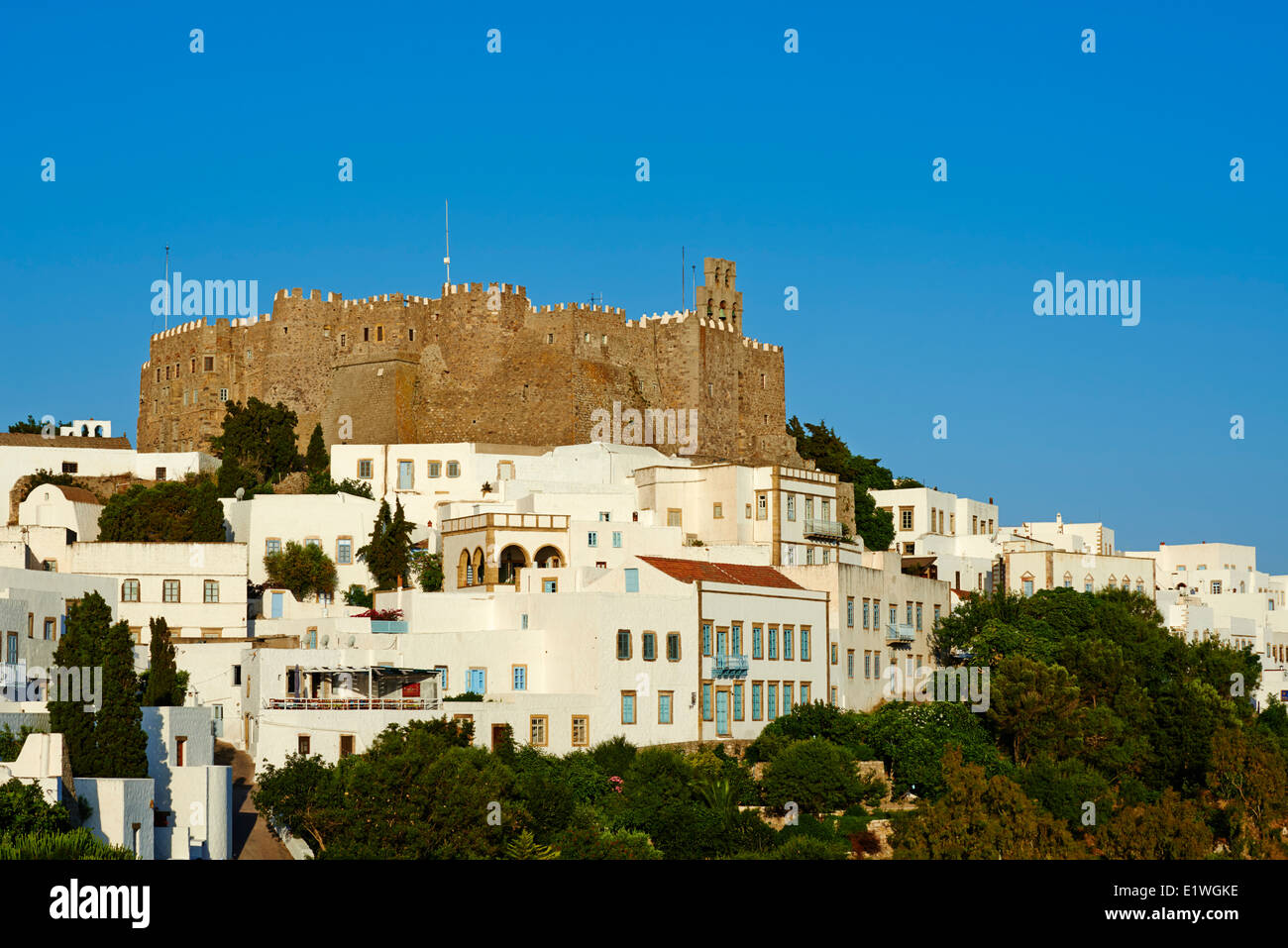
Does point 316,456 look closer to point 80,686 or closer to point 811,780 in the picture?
point 811,780

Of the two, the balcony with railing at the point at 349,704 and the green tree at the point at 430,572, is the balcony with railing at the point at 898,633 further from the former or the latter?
the balcony with railing at the point at 349,704

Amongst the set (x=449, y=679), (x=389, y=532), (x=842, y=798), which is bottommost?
(x=842, y=798)

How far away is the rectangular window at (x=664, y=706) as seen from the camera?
43875mm

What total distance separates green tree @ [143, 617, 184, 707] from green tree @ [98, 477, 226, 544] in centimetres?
1098

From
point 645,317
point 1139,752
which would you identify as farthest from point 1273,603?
point 1139,752

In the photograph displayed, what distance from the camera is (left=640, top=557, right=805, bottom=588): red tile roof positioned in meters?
46.3

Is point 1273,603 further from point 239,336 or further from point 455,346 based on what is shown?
point 239,336

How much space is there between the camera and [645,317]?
7712 cm

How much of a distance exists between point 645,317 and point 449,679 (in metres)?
36.1

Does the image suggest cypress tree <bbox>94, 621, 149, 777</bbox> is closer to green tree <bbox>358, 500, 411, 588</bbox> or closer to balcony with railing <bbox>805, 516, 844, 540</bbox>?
green tree <bbox>358, 500, 411, 588</bbox>

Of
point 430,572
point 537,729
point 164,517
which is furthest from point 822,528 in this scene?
point 164,517

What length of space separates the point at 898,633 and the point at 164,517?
23439 millimetres

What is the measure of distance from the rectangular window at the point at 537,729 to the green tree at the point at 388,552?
15701 millimetres

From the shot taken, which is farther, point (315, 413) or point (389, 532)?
point (315, 413)
